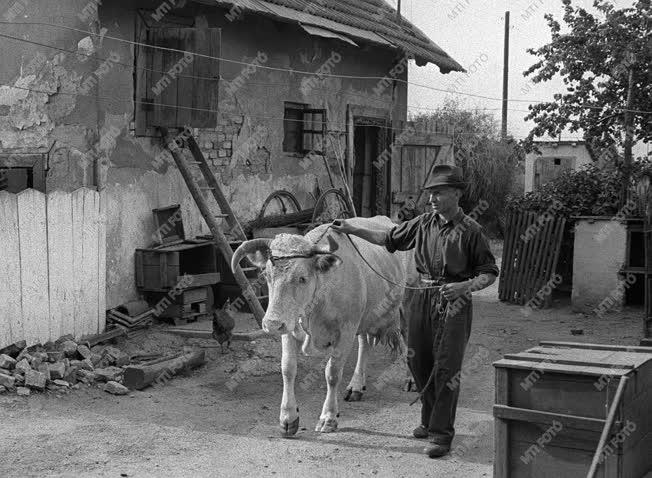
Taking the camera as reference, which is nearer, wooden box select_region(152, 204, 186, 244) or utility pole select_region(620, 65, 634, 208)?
wooden box select_region(152, 204, 186, 244)

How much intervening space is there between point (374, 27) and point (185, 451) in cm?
1143

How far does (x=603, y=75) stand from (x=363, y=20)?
461 cm

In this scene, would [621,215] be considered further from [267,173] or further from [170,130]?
[170,130]

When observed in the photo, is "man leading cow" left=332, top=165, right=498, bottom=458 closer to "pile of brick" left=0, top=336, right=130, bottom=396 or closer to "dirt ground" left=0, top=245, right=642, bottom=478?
"dirt ground" left=0, top=245, right=642, bottom=478

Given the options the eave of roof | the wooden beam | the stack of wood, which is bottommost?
the wooden beam

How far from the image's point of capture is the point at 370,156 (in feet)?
56.3

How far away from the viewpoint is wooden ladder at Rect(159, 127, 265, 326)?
1066 cm

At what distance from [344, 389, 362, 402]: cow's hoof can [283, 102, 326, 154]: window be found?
22.2 ft

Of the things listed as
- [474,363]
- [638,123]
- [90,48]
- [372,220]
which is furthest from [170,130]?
[638,123]

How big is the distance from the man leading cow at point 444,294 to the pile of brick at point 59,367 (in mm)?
3282

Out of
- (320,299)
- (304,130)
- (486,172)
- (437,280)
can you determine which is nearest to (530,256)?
(304,130)

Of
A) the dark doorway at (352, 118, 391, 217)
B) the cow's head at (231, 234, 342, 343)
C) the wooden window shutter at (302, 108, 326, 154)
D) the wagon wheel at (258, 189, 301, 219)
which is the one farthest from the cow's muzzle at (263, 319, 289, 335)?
the dark doorway at (352, 118, 391, 217)

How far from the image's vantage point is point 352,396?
8.26 metres

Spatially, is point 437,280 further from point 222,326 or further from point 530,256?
point 530,256
